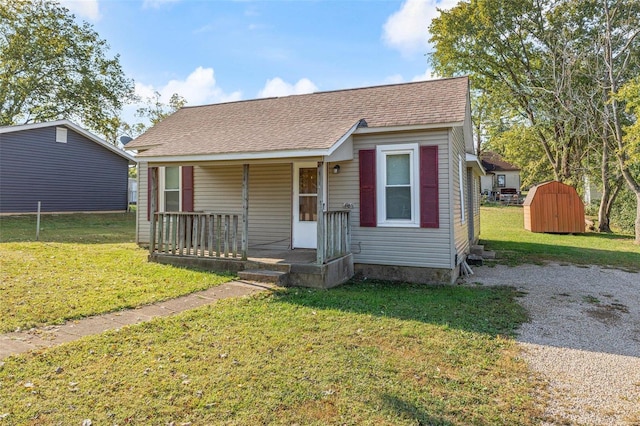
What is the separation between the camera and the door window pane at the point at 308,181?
27.8 feet

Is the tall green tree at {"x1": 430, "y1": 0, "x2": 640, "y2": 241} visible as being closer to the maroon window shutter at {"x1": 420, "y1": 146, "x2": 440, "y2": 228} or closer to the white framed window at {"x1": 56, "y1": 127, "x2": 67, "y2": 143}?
the maroon window shutter at {"x1": 420, "y1": 146, "x2": 440, "y2": 228}

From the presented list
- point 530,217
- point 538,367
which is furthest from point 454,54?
point 538,367

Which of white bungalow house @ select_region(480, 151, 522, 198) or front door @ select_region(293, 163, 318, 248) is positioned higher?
white bungalow house @ select_region(480, 151, 522, 198)

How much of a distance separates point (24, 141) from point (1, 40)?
37.4ft

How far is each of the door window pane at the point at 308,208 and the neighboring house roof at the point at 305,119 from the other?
1617 mm

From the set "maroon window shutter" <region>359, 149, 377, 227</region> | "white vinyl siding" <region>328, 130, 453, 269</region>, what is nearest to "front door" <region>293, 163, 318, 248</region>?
"white vinyl siding" <region>328, 130, 453, 269</region>

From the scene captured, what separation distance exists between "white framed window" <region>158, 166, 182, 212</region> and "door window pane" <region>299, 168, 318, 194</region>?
3655 mm

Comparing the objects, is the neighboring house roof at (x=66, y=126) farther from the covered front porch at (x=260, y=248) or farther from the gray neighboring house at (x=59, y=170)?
the covered front porch at (x=260, y=248)

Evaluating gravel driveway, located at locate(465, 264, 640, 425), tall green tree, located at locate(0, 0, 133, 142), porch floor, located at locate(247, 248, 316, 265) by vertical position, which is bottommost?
gravel driveway, located at locate(465, 264, 640, 425)

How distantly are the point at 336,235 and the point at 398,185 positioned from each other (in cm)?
168

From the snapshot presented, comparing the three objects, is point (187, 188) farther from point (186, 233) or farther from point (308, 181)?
point (308, 181)

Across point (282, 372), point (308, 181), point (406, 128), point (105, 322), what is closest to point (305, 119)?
point (308, 181)

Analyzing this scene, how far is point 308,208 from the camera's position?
28.0 ft

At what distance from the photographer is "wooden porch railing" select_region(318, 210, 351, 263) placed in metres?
6.79
